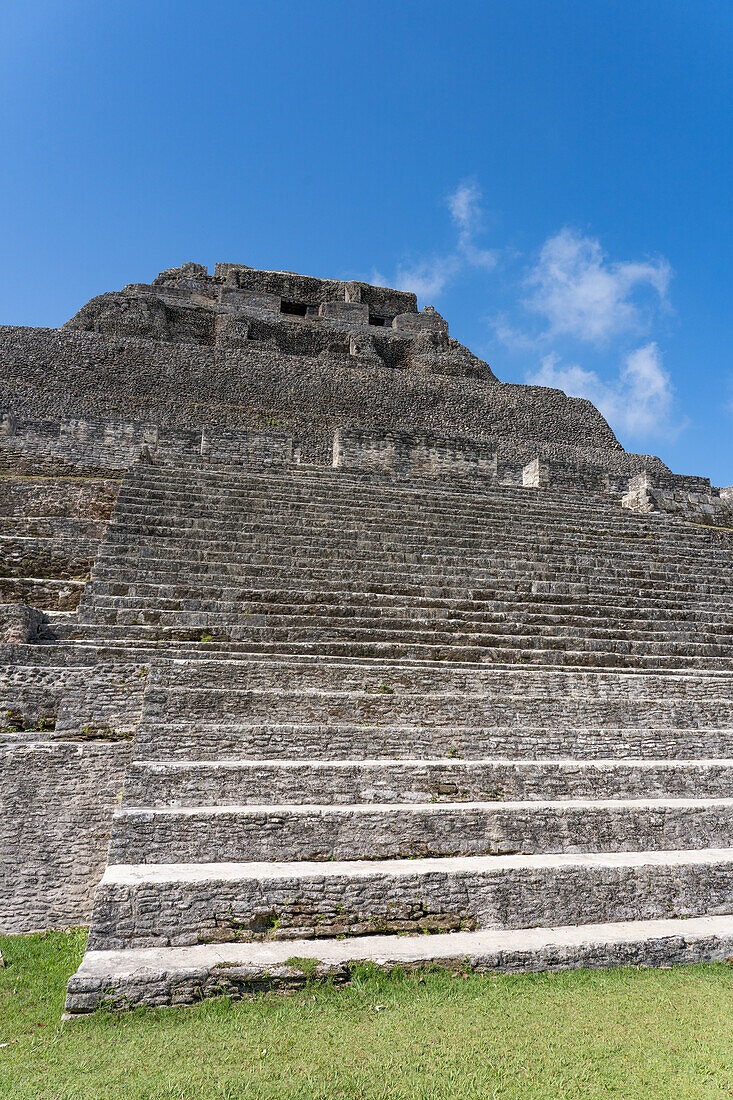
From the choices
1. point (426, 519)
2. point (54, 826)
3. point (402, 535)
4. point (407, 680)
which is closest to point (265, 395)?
point (426, 519)

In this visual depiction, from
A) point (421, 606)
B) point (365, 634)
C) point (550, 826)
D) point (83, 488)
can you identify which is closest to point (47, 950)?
point (550, 826)

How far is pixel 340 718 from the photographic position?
5.64 m

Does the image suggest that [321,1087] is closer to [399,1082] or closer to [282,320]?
[399,1082]

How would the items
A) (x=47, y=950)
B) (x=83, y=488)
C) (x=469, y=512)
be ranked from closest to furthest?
1. (x=47, y=950)
2. (x=83, y=488)
3. (x=469, y=512)

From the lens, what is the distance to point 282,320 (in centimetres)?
Answer: 2545

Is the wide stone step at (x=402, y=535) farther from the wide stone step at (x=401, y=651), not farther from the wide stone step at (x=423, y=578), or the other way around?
the wide stone step at (x=401, y=651)

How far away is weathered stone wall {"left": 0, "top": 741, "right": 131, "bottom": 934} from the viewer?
15.4ft

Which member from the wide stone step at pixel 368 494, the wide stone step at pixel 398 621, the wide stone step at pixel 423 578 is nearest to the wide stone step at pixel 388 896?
the wide stone step at pixel 398 621

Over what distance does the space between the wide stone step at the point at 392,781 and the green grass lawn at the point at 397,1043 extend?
4.28ft

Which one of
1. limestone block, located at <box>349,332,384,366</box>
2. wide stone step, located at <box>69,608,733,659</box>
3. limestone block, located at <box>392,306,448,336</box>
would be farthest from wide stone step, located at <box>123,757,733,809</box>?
limestone block, located at <box>392,306,448,336</box>

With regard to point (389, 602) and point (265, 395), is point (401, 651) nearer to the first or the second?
point (389, 602)

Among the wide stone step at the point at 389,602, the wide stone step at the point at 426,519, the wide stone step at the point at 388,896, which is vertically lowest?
the wide stone step at the point at 388,896

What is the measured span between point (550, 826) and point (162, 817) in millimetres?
2734

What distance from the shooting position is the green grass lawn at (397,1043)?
9.17 feet
